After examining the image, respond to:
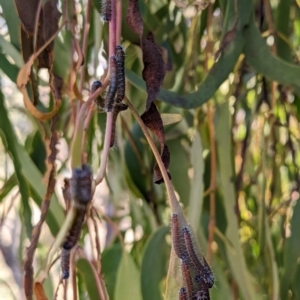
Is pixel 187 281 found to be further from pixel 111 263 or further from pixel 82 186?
pixel 111 263

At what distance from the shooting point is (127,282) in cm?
41

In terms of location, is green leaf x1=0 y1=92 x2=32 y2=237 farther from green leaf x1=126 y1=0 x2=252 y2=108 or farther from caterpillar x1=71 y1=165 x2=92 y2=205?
caterpillar x1=71 y1=165 x2=92 y2=205

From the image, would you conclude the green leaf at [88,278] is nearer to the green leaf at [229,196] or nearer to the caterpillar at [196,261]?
the green leaf at [229,196]

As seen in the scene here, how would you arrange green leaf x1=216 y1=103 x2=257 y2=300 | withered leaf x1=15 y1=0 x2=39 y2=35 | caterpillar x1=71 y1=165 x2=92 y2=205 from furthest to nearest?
green leaf x1=216 y1=103 x2=257 y2=300
withered leaf x1=15 y1=0 x2=39 y2=35
caterpillar x1=71 y1=165 x2=92 y2=205

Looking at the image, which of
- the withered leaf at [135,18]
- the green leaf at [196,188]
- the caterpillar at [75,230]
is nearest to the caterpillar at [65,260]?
the caterpillar at [75,230]

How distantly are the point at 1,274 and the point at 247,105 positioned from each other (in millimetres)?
1068

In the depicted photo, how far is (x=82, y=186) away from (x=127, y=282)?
0.28 meters

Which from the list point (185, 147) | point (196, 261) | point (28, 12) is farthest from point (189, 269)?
point (185, 147)

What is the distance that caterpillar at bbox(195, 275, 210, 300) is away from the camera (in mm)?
178

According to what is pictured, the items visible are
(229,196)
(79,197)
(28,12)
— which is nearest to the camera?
(79,197)

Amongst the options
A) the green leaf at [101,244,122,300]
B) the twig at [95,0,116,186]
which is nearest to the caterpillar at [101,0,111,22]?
the twig at [95,0,116,186]

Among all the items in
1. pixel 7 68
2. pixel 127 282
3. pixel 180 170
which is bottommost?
pixel 127 282

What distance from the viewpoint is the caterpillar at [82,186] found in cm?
15

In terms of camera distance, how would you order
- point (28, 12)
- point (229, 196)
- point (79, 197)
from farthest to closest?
point (229, 196)
point (28, 12)
point (79, 197)
